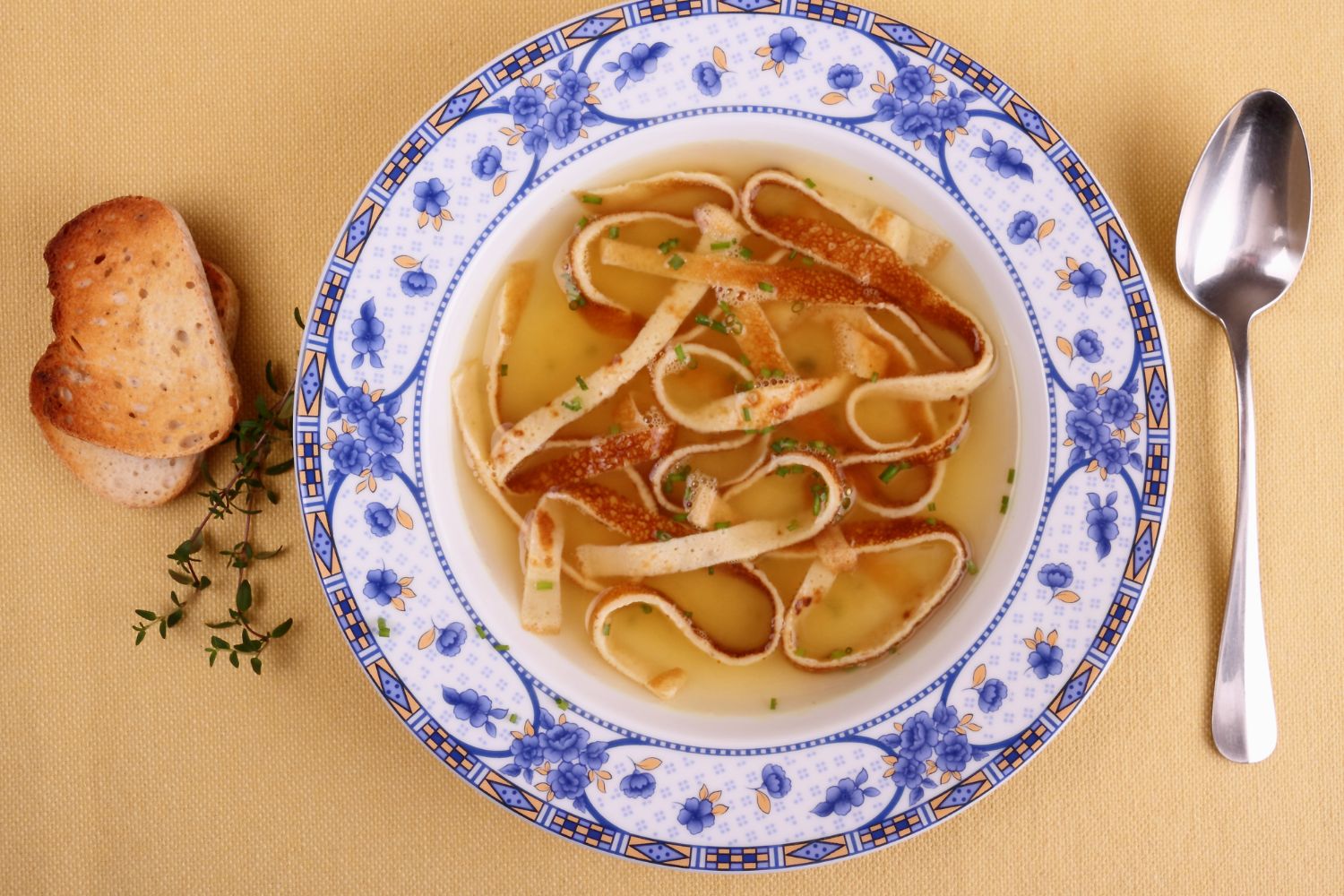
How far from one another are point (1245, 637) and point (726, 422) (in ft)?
5.02

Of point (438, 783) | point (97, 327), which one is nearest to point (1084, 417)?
point (438, 783)

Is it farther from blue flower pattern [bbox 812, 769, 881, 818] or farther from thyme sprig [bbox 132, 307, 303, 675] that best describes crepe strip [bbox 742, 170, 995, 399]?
thyme sprig [bbox 132, 307, 303, 675]

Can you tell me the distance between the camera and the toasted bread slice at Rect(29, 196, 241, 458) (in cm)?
236

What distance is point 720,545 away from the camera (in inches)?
101

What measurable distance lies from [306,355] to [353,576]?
539mm

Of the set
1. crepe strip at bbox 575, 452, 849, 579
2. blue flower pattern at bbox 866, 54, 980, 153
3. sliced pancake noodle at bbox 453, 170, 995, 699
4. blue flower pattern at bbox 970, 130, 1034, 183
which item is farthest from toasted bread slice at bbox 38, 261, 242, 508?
blue flower pattern at bbox 970, 130, 1034, 183

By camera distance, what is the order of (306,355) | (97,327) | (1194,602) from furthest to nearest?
(1194,602) < (97,327) < (306,355)

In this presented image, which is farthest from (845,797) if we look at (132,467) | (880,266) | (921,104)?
(132,467)

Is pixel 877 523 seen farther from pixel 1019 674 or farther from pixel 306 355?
pixel 306 355

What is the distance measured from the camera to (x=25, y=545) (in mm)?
2604

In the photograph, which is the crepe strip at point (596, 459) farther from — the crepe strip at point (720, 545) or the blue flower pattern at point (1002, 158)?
the blue flower pattern at point (1002, 158)

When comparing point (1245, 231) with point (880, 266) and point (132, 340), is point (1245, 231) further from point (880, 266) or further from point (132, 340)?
point (132, 340)

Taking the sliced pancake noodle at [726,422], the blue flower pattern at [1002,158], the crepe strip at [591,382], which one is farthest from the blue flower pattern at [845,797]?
the blue flower pattern at [1002,158]

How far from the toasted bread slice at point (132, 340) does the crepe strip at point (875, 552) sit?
1.67 metres
